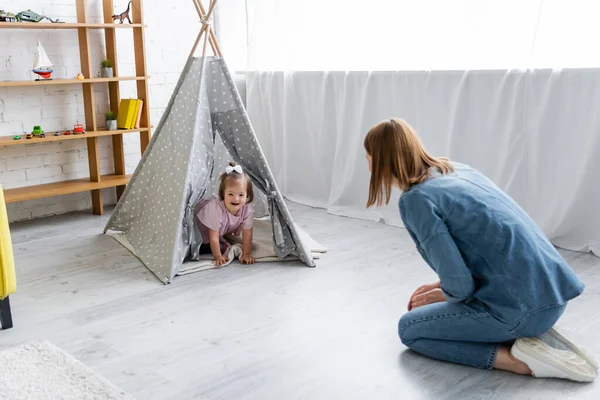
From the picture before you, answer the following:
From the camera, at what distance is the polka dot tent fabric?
2.95m

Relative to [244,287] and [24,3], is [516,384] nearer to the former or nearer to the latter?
[244,287]

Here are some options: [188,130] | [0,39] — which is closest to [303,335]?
[188,130]

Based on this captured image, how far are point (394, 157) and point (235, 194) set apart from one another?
1.24 metres

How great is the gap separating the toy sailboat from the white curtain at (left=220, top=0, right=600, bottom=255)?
1489 millimetres

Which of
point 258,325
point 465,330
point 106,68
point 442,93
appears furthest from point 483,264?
point 106,68

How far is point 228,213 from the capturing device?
305 centimetres

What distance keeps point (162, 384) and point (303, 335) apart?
54 cm

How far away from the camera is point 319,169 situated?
427 centimetres

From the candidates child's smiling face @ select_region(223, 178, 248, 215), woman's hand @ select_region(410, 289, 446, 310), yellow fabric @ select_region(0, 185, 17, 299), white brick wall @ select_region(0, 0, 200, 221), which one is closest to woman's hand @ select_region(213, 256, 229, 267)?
child's smiling face @ select_region(223, 178, 248, 215)

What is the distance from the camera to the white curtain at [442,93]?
2.96m

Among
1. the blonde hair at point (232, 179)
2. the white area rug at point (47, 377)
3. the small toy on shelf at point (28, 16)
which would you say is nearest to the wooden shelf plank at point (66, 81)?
the small toy on shelf at point (28, 16)

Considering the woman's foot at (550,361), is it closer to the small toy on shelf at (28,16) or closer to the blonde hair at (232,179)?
the blonde hair at (232,179)

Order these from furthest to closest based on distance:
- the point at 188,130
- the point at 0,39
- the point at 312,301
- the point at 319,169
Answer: the point at 319,169 → the point at 0,39 → the point at 188,130 → the point at 312,301

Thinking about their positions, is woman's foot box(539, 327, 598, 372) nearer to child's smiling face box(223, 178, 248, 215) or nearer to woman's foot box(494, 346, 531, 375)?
woman's foot box(494, 346, 531, 375)
